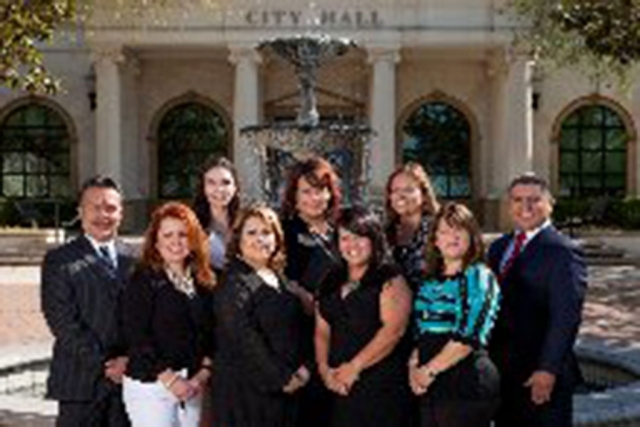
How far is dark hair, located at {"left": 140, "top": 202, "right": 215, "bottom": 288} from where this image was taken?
19.8 feet

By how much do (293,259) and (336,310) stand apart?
28.8 inches

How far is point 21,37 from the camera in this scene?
16.9 metres

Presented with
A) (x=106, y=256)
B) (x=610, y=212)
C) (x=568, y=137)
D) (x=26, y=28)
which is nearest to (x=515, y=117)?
(x=610, y=212)

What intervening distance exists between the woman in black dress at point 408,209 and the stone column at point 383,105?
78.7ft

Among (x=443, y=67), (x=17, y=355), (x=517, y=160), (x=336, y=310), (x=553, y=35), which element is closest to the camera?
(x=336, y=310)

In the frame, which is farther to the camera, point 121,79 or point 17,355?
point 121,79

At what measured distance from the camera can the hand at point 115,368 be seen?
20.3 ft

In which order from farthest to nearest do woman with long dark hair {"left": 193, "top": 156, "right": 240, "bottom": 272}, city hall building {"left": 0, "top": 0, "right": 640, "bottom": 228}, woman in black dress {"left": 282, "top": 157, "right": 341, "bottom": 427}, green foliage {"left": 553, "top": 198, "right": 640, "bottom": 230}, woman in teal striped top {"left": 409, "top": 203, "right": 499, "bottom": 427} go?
city hall building {"left": 0, "top": 0, "right": 640, "bottom": 228}, green foliage {"left": 553, "top": 198, "right": 640, "bottom": 230}, woman with long dark hair {"left": 193, "top": 156, "right": 240, "bottom": 272}, woman in black dress {"left": 282, "top": 157, "right": 341, "bottom": 427}, woman in teal striped top {"left": 409, "top": 203, "right": 499, "bottom": 427}

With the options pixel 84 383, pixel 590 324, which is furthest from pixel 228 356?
pixel 590 324

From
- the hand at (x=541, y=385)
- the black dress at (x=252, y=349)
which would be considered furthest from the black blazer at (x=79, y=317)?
the hand at (x=541, y=385)

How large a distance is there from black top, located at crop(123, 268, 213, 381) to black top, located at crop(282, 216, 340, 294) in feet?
2.28

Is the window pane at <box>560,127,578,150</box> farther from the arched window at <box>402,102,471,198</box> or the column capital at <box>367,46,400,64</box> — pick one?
the column capital at <box>367,46,400,64</box>

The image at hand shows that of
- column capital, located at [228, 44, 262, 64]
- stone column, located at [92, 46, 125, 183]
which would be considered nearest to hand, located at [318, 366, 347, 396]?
column capital, located at [228, 44, 262, 64]

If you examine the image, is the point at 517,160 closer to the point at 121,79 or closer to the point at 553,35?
the point at 553,35
